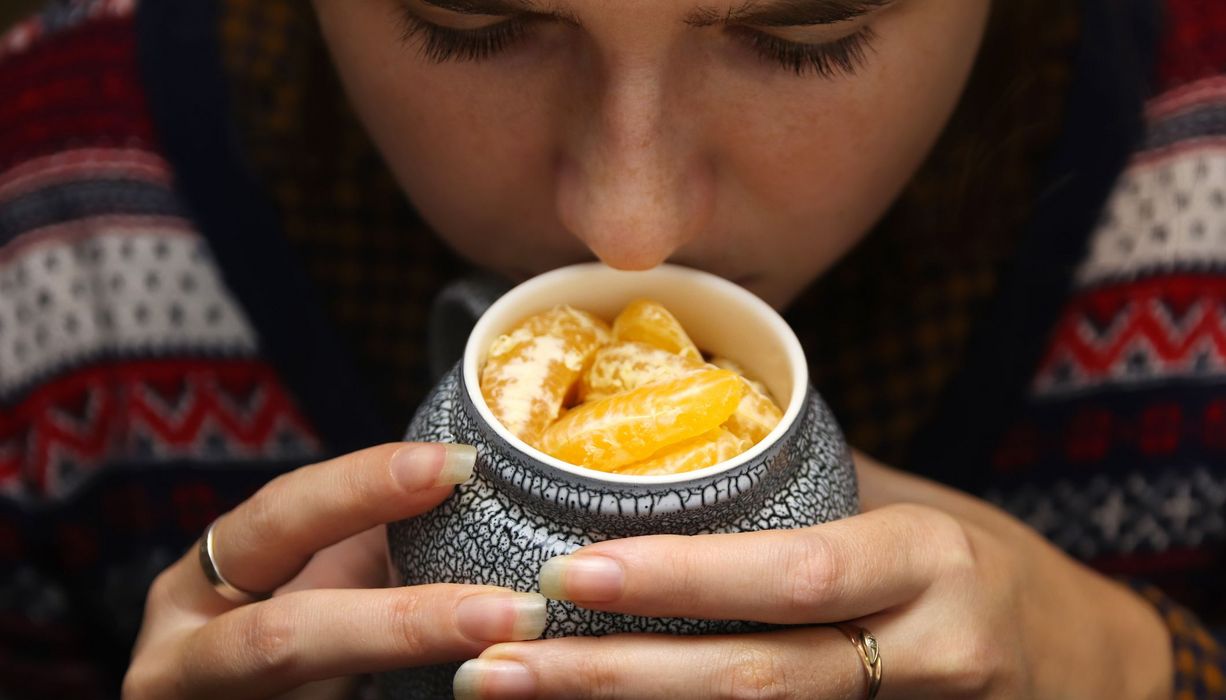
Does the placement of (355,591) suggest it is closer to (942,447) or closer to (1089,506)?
(942,447)

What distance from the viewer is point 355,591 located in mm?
792

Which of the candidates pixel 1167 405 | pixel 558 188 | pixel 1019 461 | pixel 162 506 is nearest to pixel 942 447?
pixel 1019 461

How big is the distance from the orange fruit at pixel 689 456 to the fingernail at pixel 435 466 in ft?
0.33

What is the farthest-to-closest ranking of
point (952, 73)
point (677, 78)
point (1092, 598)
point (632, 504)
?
point (1092, 598), point (952, 73), point (677, 78), point (632, 504)

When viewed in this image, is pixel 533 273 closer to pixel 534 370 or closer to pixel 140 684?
pixel 534 370

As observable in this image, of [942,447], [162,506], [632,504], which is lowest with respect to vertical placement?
[162,506]

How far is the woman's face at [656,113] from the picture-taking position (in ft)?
2.61

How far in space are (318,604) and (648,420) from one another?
0.92 feet

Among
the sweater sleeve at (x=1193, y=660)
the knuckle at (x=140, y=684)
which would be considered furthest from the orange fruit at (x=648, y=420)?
the sweater sleeve at (x=1193, y=660)

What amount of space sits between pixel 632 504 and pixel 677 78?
1.03 ft

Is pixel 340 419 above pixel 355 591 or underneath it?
underneath

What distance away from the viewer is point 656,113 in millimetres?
805

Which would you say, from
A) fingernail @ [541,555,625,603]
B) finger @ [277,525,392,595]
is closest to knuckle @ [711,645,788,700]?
fingernail @ [541,555,625,603]

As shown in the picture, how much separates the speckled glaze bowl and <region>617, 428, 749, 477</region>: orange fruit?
31 mm
